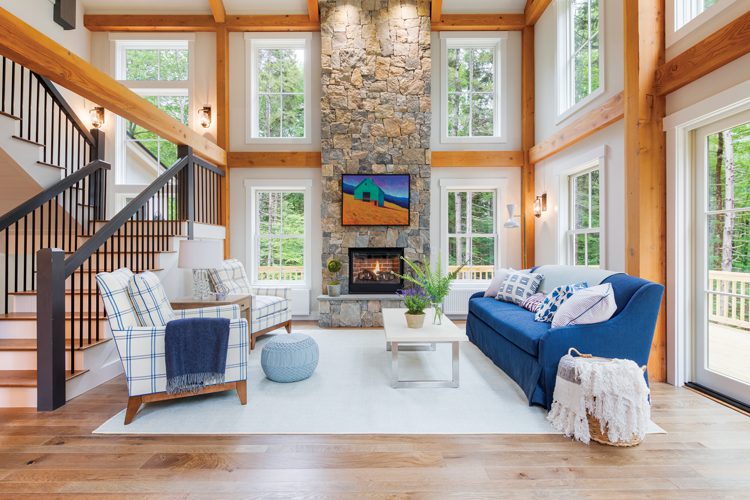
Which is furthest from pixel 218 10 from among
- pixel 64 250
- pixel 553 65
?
pixel 553 65

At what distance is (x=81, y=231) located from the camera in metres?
4.43

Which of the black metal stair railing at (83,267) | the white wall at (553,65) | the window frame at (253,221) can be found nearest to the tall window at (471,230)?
the white wall at (553,65)

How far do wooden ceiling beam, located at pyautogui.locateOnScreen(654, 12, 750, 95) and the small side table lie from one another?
4368mm

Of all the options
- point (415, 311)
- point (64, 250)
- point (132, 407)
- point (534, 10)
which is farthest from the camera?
point (534, 10)

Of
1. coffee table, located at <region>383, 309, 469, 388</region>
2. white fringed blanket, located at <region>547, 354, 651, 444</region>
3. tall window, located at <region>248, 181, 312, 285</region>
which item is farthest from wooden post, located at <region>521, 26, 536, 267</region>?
white fringed blanket, located at <region>547, 354, 651, 444</region>

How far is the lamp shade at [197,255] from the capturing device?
3512 mm

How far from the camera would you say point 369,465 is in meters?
1.96

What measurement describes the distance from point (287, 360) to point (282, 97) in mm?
4686

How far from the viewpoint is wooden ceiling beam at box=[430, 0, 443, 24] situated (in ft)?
18.6

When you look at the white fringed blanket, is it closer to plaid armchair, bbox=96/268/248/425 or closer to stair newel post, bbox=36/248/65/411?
plaid armchair, bbox=96/268/248/425

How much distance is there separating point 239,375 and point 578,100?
5.05 meters

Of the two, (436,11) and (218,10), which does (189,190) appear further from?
(436,11)

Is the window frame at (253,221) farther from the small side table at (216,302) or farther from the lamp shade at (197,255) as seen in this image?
the lamp shade at (197,255)

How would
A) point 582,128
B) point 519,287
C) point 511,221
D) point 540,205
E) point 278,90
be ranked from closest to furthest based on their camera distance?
point 519,287 < point 582,128 < point 511,221 < point 540,205 < point 278,90
